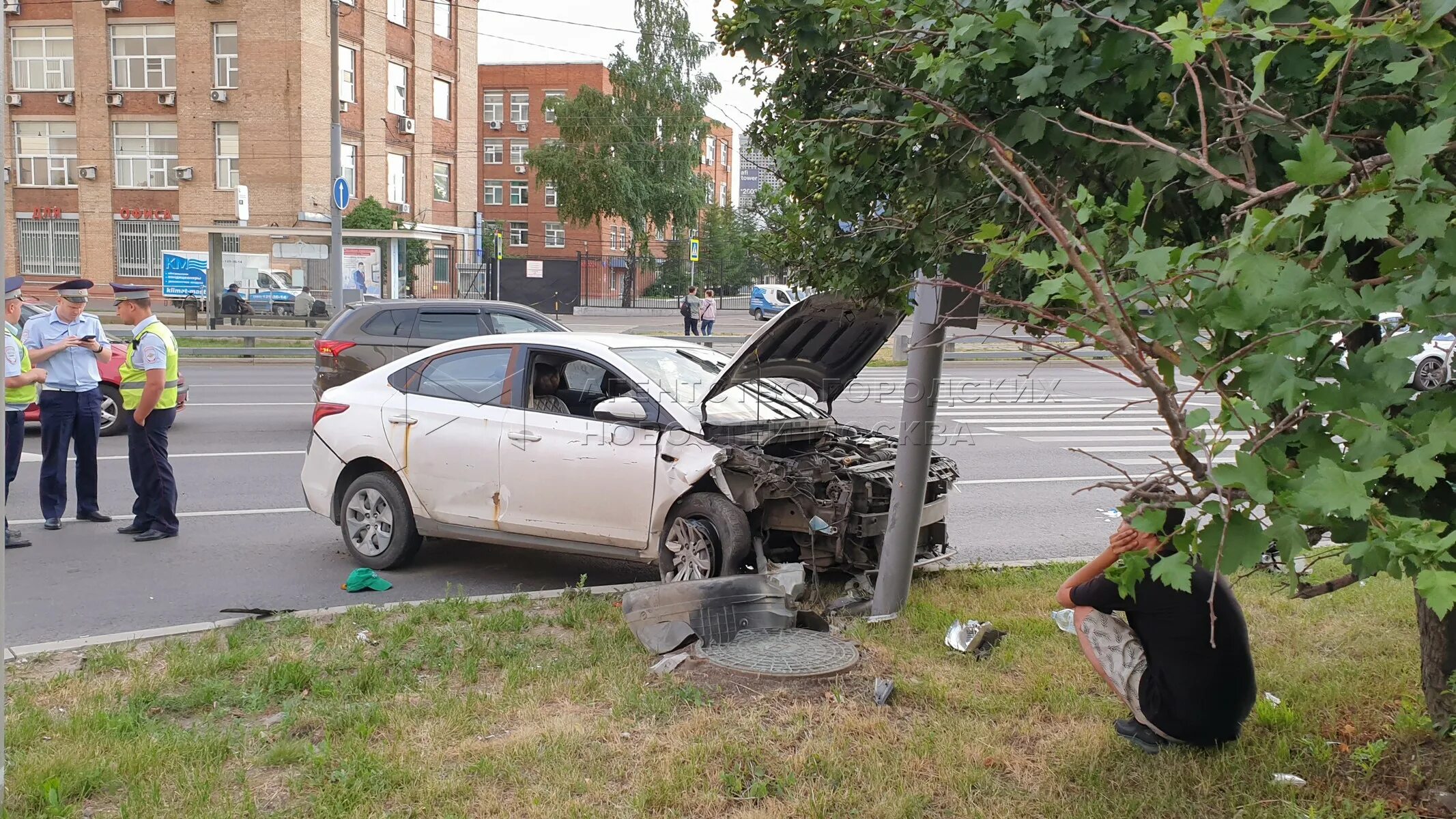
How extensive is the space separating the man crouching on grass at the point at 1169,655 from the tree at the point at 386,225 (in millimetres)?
31098

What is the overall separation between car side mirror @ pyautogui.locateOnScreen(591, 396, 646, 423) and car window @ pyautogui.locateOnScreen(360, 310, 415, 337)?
7472 millimetres

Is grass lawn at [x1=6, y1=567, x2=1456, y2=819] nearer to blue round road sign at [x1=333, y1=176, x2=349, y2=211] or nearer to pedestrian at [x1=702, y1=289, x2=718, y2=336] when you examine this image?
blue round road sign at [x1=333, y1=176, x2=349, y2=211]

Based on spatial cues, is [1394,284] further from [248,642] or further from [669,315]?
[669,315]

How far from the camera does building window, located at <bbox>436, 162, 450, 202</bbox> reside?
4966 centimetres

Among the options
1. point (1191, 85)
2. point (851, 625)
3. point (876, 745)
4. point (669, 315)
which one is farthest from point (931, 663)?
point (669, 315)

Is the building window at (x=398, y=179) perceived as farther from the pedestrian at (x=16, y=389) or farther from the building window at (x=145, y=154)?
the pedestrian at (x=16, y=389)

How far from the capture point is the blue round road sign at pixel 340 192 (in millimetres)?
23297

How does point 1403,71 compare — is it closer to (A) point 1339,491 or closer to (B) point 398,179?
(A) point 1339,491

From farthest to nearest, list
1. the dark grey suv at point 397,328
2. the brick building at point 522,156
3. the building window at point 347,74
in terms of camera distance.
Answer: the brick building at point 522,156, the building window at point 347,74, the dark grey suv at point 397,328

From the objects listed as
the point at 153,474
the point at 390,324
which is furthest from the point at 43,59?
the point at 153,474

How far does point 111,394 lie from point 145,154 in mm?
35119

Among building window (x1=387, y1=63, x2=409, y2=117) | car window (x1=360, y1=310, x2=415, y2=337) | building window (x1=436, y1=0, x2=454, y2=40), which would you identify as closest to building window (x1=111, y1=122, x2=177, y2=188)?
building window (x1=387, y1=63, x2=409, y2=117)

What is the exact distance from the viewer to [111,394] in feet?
43.9

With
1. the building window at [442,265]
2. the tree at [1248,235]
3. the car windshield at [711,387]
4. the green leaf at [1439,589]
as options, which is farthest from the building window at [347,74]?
the green leaf at [1439,589]
